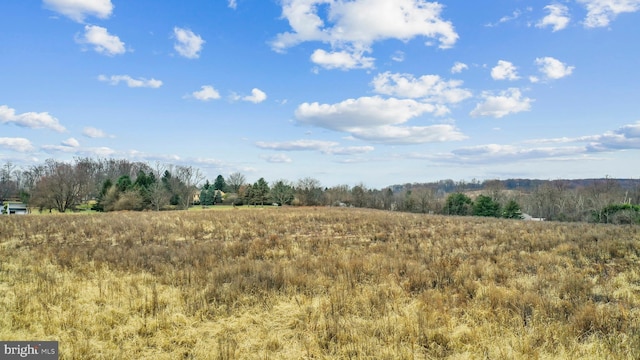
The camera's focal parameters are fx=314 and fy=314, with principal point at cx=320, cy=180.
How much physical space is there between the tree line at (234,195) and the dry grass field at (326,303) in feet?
103

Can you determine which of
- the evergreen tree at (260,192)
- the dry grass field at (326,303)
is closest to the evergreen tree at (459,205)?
the evergreen tree at (260,192)

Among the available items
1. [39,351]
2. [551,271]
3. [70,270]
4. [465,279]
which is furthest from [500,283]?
[70,270]

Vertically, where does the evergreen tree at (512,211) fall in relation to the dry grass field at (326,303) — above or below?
below

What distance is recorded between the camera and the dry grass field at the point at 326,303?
14.3 feet

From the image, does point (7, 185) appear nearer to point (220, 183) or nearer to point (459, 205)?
point (220, 183)

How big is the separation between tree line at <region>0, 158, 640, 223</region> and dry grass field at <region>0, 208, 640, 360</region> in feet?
103

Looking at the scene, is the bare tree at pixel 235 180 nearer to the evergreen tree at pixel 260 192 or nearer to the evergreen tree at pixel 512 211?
the evergreen tree at pixel 260 192

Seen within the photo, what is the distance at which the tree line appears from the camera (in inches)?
1769

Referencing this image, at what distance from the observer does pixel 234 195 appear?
68062 millimetres

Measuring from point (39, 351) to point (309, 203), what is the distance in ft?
198

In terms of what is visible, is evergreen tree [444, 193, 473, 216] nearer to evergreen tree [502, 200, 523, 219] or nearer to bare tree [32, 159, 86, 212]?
evergreen tree [502, 200, 523, 219]

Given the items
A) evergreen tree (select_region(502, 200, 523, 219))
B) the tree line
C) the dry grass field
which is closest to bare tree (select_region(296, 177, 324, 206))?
the tree line

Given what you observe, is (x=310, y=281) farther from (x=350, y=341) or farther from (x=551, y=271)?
(x=551, y=271)

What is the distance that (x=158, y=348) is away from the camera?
446cm
